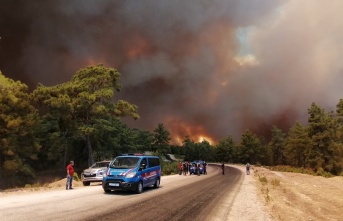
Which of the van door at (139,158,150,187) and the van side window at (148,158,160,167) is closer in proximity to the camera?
the van door at (139,158,150,187)

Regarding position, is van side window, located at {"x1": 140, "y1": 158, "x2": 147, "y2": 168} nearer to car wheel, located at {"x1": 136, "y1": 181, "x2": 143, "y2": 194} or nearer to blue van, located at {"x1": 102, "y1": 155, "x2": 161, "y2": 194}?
→ blue van, located at {"x1": 102, "y1": 155, "x2": 161, "y2": 194}

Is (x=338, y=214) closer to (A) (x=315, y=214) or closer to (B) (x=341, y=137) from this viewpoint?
(A) (x=315, y=214)

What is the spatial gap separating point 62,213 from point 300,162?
11018 cm

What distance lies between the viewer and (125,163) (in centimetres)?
1902

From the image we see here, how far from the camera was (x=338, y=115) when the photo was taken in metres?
76.6

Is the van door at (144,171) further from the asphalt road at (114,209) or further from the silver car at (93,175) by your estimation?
the silver car at (93,175)

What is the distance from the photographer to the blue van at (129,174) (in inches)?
700

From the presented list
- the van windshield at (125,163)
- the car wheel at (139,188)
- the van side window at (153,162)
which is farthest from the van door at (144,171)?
the van side window at (153,162)

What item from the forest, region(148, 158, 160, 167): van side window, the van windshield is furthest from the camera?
the forest

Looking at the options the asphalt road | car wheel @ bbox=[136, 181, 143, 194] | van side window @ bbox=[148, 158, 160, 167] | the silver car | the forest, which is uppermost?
the forest

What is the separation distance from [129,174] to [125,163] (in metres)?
1.19

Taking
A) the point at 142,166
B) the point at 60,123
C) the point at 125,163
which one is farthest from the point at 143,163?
the point at 60,123

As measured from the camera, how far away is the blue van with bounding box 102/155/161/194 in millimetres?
17781

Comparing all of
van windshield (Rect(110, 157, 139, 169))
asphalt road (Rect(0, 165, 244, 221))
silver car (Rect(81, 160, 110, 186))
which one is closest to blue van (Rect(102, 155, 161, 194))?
van windshield (Rect(110, 157, 139, 169))
